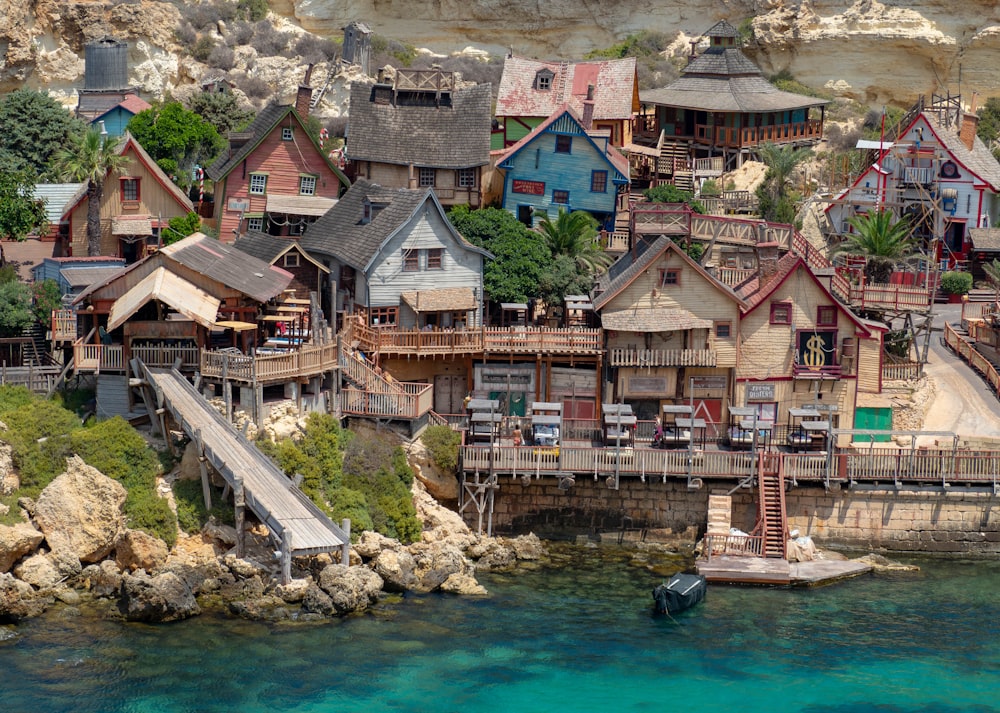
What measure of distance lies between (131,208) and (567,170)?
19.7 m

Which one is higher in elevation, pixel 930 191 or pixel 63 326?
pixel 930 191

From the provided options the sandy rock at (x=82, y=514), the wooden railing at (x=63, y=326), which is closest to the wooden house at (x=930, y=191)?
the wooden railing at (x=63, y=326)

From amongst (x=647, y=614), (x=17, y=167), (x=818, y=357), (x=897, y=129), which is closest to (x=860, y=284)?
(x=818, y=357)

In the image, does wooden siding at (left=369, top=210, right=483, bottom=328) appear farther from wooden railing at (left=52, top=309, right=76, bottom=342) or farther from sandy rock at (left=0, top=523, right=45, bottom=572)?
sandy rock at (left=0, top=523, right=45, bottom=572)

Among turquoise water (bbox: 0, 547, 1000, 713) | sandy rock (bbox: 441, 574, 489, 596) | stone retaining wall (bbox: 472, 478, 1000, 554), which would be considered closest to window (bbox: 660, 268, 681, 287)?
stone retaining wall (bbox: 472, 478, 1000, 554)

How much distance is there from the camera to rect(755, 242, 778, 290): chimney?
72562 millimetres

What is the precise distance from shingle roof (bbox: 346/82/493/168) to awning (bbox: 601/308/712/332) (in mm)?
14333

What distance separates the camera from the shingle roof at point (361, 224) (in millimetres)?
73125

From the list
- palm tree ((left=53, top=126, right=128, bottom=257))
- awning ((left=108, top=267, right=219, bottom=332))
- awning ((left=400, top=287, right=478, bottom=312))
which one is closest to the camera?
awning ((left=108, top=267, right=219, bottom=332))

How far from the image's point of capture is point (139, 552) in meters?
60.0

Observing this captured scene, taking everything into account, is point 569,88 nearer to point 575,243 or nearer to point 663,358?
point 575,243

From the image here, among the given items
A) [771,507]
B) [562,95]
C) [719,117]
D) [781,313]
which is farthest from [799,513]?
[719,117]

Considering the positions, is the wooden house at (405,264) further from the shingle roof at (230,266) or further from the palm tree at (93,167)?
the palm tree at (93,167)

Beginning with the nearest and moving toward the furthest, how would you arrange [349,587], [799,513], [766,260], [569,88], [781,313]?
[349,587] < [799,513] < [781,313] < [766,260] < [569,88]
